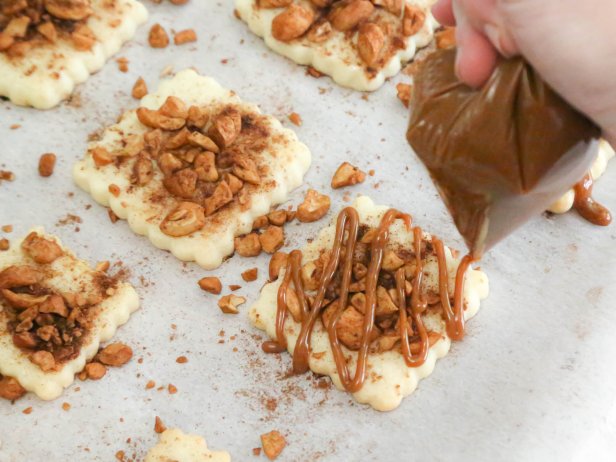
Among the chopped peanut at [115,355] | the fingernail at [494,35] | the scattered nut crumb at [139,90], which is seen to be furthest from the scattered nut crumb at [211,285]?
the fingernail at [494,35]

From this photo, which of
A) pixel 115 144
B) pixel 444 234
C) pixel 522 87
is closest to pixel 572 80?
pixel 522 87

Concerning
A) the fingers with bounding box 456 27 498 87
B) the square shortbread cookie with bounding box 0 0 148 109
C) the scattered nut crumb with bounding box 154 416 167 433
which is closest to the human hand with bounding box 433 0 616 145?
the fingers with bounding box 456 27 498 87

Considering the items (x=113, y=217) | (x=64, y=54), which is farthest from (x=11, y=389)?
(x=64, y=54)

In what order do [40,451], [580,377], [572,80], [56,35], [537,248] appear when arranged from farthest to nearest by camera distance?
[56,35], [537,248], [580,377], [40,451], [572,80]

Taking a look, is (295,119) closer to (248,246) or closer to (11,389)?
(248,246)

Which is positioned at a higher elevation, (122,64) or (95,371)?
(122,64)

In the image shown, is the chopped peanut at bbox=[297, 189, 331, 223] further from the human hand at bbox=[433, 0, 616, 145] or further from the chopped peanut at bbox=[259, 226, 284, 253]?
the human hand at bbox=[433, 0, 616, 145]

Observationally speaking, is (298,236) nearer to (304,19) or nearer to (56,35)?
(304,19)
